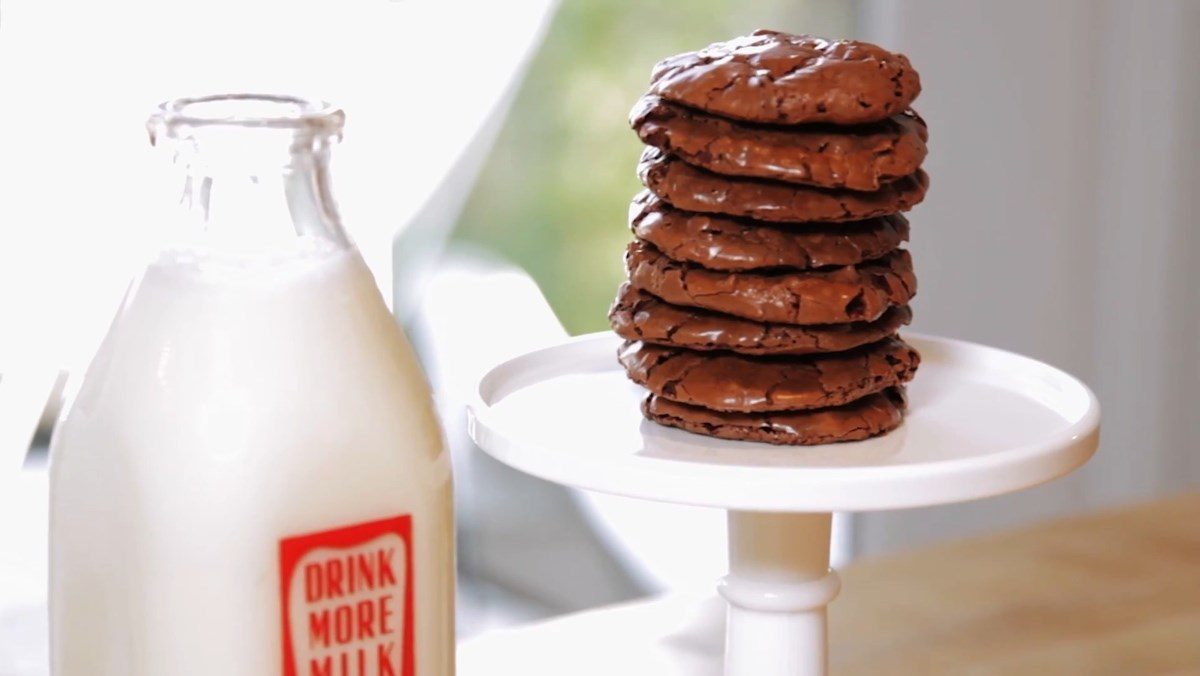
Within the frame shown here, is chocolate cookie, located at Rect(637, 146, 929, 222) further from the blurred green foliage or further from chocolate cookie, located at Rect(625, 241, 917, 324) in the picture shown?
the blurred green foliage

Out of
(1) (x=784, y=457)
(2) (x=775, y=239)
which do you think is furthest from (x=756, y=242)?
→ (1) (x=784, y=457)

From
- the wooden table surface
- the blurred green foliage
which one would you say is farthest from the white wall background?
the wooden table surface

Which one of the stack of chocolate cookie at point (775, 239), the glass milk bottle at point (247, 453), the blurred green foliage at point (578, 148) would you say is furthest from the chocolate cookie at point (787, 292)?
the blurred green foliage at point (578, 148)

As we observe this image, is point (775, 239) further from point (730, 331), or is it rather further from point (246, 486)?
point (246, 486)

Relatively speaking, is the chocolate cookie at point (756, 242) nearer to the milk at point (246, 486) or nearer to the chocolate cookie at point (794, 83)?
the chocolate cookie at point (794, 83)

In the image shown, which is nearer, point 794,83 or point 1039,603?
point 794,83
